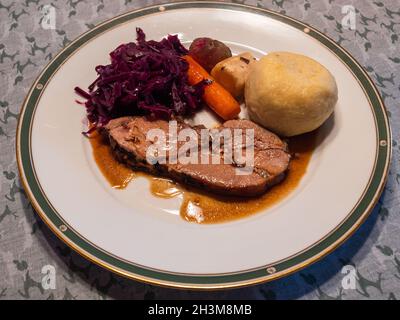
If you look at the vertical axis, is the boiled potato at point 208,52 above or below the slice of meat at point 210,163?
above

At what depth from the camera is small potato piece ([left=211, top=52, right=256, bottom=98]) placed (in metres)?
2.85

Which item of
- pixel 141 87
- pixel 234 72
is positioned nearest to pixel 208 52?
pixel 234 72

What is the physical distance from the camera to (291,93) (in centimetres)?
248

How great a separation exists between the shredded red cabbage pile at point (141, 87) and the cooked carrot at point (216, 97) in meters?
0.05

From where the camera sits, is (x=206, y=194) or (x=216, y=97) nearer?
(x=206, y=194)

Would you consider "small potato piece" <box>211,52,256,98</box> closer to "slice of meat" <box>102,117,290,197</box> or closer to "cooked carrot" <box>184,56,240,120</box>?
"cooked carrot" <box>184,56,240,120</box>

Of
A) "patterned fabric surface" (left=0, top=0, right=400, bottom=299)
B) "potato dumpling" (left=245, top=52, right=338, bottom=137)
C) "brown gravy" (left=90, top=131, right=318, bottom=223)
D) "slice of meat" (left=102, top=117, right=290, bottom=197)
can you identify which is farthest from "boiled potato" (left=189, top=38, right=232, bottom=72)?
"patterned fabric surface" (left=0, top=0, right=400, bottom=299)

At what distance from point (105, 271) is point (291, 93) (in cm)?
145

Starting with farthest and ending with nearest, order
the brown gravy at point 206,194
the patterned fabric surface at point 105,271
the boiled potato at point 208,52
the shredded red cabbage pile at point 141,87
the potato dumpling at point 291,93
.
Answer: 1. the boiled potato at point 208,52
2. the shredded red cabbage pile at point 141,87
3. the potato dumpling at point 291,93
4. the brown gravy at point 206,194
5. the patterned fabric surface at point 105,271

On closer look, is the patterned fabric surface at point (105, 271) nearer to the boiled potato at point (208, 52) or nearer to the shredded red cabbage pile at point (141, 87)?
the shredded red cabbage pile at point (141, 87)

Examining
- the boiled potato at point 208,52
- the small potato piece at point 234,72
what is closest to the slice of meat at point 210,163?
the small potato piece at point 234,72

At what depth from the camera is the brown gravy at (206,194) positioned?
2385mm

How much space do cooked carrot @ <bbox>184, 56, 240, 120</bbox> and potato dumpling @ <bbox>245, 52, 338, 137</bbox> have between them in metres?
0.18

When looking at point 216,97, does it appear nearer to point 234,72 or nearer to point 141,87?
point 234,72
